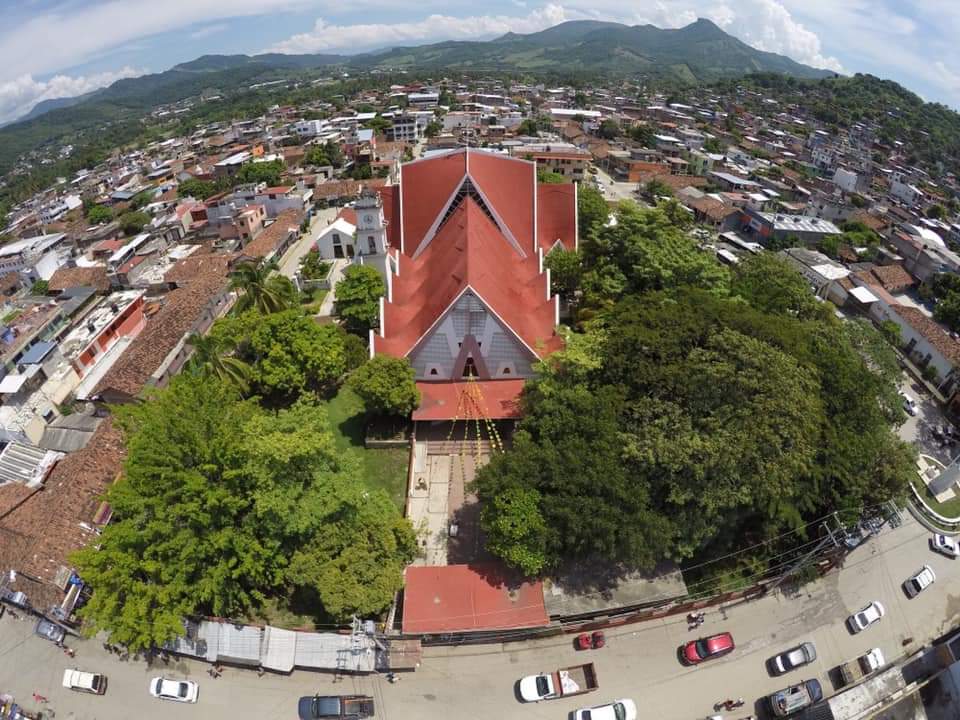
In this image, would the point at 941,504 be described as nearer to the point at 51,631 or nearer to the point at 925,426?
the point at 925,426

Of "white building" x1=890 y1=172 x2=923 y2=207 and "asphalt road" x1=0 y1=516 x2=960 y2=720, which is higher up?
"white building" x1=890 y1=172 x2=923 y2=207

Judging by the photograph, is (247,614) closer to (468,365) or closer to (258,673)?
(258,673)

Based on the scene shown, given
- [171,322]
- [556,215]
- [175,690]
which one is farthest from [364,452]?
[556,215]

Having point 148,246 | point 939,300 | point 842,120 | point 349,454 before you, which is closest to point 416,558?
point 349,454

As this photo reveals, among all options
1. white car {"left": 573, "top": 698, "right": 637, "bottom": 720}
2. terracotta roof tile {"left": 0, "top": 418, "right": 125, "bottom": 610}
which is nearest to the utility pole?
white car {"left": 573, "top": 698, "right": 637, "bottom": 720}

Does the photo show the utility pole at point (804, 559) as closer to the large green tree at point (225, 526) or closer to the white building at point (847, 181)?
the large green tree at point (225, 526)

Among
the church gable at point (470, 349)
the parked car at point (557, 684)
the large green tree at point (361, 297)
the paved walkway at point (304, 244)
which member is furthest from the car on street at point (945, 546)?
the paved walkway at point (304, 244)

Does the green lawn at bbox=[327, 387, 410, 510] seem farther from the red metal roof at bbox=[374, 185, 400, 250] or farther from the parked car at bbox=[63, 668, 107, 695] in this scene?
the red metal roof at bbox=[374, 185, 400, 250]
